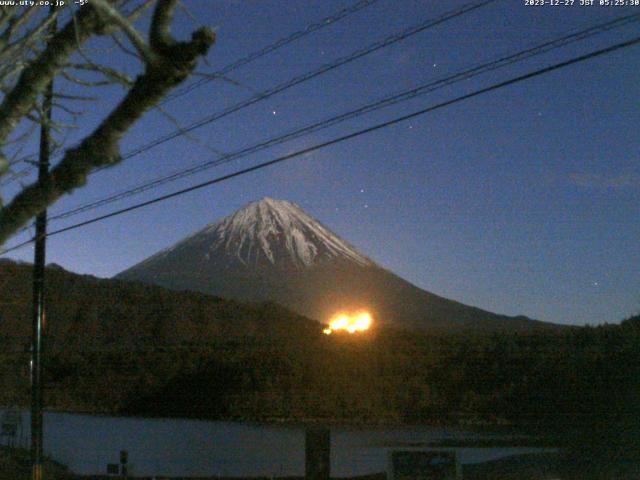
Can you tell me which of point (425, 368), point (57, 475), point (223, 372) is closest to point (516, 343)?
point (425, 368)

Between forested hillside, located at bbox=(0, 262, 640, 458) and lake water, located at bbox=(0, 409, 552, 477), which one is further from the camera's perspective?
forested hillside, located at bbox=(0, 262, 640, 458)

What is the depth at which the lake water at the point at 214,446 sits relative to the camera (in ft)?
89.4

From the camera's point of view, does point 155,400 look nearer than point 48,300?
Yes

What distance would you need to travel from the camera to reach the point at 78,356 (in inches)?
2202

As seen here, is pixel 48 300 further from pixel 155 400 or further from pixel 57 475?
pixel 57 475

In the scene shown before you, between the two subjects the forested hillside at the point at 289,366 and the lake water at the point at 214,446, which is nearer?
the lake water at the point at 214,446

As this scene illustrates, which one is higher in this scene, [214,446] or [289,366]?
[289,366]

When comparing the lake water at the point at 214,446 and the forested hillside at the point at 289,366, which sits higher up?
the forested hillside at the point at 289,366

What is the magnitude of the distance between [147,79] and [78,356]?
2175 inches

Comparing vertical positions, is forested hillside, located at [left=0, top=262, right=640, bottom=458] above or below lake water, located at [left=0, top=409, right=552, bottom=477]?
above

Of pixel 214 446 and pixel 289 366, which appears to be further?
pixel 289 366

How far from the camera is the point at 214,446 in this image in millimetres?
33344

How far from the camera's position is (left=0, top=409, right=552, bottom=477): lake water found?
27234 mm

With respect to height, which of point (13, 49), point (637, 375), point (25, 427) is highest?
point (13, 49)
